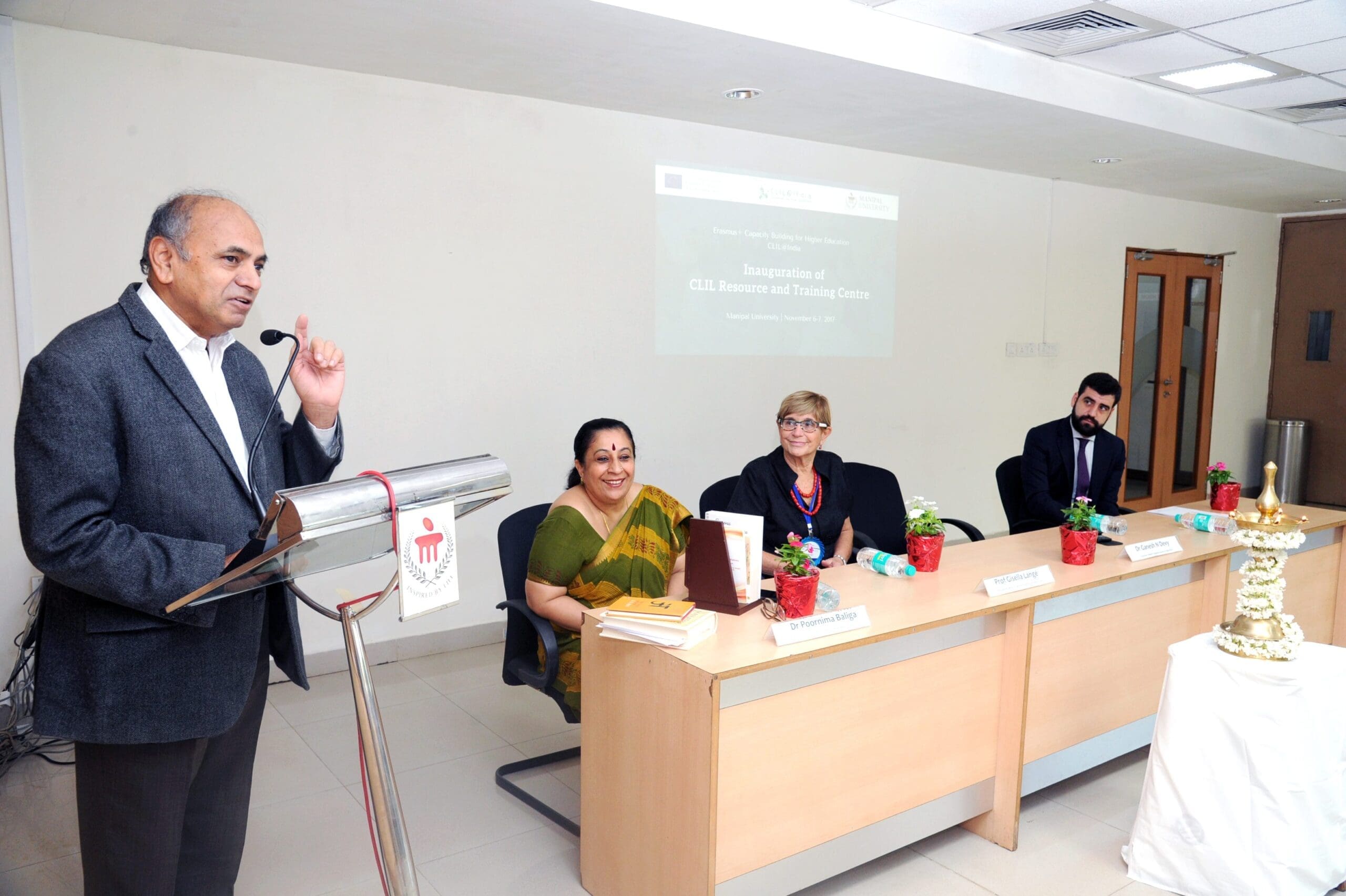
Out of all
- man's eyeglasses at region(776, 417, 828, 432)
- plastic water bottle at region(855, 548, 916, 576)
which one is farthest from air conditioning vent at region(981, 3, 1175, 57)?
plastic water bottle at region(855, 548, 916, 576)

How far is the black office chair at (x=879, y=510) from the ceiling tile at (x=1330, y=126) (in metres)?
3.97

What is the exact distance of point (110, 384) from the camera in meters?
1.46

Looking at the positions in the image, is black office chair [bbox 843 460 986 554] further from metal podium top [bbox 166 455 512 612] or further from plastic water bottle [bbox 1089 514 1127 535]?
metal podium top [bbox 166 455 512 612]

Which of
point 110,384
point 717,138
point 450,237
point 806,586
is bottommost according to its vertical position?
point 806,586

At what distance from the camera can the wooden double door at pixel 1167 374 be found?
7504 millimetres

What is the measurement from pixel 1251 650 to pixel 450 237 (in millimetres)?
3433

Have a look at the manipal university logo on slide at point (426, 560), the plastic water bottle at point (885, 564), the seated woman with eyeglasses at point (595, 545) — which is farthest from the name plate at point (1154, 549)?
the manipal university logo on slide at point (426, 560)

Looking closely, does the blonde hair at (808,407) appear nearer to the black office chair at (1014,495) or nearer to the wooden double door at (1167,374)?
the black office chair at (1014,495)

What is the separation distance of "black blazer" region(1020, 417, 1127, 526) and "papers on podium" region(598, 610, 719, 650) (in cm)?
233

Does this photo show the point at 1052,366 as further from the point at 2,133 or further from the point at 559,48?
the point at 2,133

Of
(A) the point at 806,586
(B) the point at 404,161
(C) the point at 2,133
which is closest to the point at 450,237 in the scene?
(B) the point at 404,161

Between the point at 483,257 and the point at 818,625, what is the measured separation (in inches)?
108

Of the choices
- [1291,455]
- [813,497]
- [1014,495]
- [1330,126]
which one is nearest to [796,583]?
[813,497]

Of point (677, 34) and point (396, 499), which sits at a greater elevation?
point (677, 34)
